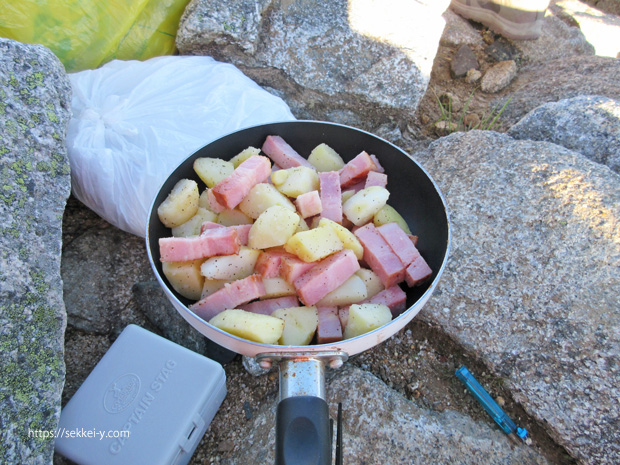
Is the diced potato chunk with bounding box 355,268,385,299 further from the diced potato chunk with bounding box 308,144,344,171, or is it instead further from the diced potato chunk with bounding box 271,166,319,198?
the diced potato chunk with bounding box 308,144,344,171

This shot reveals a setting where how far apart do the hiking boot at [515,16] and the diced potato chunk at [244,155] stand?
9.64 ft

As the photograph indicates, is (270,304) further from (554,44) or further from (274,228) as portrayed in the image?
(554,44)

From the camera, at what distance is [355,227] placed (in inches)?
64.8

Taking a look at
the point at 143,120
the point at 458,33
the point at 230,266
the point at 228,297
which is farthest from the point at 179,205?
the point at 458,33

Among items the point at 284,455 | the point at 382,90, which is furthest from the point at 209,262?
the point at 382,90

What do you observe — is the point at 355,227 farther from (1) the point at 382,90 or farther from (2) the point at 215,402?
(1) the point at 382,90

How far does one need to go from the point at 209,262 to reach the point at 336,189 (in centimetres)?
51

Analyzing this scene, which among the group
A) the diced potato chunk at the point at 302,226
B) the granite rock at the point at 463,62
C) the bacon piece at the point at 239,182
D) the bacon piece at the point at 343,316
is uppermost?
the granite rock at the point at 463,62

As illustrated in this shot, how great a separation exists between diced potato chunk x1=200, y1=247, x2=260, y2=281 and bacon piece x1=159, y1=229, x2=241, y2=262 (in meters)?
0.03

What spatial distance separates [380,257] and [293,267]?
0.30m

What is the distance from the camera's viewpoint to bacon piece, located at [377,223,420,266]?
1433 mm

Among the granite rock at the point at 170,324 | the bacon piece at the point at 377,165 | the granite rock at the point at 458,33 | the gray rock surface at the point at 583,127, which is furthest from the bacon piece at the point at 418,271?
the granite rock at the point at 458,33

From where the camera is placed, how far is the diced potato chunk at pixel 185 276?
4.60ft

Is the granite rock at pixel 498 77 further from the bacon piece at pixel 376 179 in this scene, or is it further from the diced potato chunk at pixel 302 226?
the diced potato chunk at pixel 302 226
